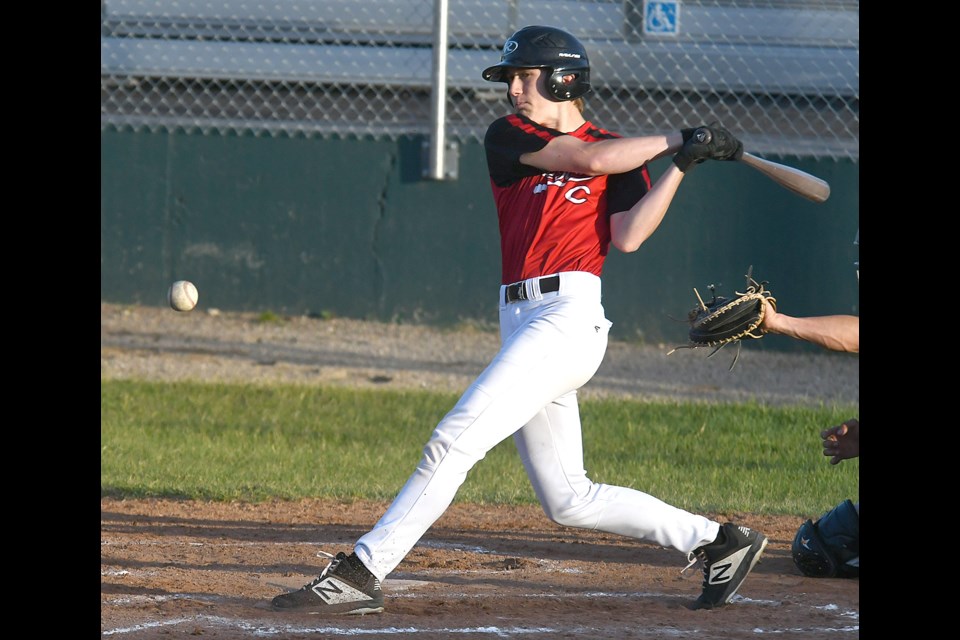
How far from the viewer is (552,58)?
13.4 ft

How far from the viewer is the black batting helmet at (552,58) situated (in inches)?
161

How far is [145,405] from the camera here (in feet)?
26.5

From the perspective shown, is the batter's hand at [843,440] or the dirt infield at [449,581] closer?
the dirt infield at [449,581]

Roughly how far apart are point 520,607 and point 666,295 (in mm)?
5976

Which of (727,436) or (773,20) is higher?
(773,20)

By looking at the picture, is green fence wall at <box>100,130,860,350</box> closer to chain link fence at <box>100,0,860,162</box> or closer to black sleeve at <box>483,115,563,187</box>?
chain link fence at <box>100,0,860,162</box>

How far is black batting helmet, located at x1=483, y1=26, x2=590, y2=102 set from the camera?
13.4 feet

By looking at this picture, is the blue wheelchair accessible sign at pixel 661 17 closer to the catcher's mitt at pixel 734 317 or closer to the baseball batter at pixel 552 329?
the baseball batter at pixel 552 329

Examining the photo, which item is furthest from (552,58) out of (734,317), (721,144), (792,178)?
(734,317)

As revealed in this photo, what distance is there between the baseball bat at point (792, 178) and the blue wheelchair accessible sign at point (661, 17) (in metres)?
6.44

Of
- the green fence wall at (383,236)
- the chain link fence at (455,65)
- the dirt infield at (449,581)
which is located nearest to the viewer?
the dirt infield at (449,581)

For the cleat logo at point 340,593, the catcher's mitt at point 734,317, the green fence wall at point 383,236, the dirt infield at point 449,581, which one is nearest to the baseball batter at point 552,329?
the cleat logo at point 340,593
